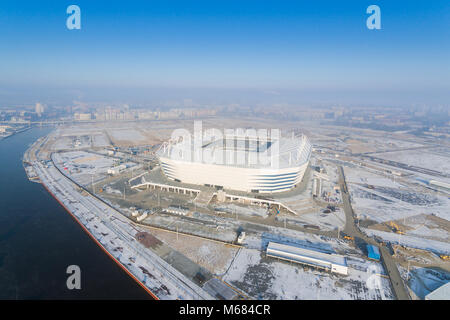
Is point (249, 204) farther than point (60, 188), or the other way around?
point (60, 188)

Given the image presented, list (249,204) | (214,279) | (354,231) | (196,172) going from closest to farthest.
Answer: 1. (214,279)
2. (354,231)
3. (249,204)
4. (196,172)

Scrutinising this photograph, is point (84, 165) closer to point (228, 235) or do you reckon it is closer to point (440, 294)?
point (228, 235)

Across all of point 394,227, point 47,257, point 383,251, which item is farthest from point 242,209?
point 47,257

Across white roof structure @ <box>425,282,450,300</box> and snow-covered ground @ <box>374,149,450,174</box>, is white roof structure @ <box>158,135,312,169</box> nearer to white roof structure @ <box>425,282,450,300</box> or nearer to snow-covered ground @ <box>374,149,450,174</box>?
white roof structure @ <box>425,282,450,300</box>

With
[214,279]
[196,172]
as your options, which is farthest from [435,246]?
[196,172]

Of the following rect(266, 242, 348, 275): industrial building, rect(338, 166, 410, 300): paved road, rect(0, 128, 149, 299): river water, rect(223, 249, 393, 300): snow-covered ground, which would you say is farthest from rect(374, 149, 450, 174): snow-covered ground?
rect(0, 128, 149, 299): river water
